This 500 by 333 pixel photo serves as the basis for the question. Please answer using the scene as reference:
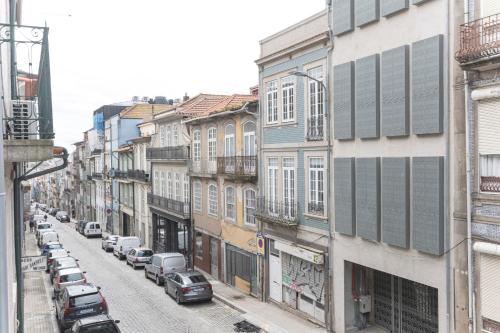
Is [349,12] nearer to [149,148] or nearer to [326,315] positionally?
[326,315]

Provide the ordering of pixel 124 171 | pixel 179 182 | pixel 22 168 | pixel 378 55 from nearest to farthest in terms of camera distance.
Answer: pixel 22 168 < pixel 378 55 < pixel 179 182 < pixel 124 171

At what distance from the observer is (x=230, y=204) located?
87.8ft

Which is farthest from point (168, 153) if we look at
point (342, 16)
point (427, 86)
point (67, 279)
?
point (427, 86)

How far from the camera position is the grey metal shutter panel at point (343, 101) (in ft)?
54.1

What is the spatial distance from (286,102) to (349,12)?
5325 mm

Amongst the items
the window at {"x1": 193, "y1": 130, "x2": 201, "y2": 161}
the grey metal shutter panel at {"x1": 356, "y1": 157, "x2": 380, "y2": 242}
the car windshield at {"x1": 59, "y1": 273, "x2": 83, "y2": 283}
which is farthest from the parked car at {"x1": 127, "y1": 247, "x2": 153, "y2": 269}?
the grey metal shutter panel at {"x1": 356, "y1": 157, "x2": 380, "y2": 242}

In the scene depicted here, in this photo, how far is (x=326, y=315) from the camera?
18.4 m

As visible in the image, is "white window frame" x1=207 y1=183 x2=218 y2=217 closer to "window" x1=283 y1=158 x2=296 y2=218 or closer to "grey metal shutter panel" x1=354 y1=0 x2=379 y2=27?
"window" x1=283 y1=158 x2=296 y2=218

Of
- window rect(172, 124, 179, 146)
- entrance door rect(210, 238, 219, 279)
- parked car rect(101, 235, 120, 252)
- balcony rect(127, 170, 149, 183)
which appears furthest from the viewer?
balcony rect(127, 170, 149, 183)

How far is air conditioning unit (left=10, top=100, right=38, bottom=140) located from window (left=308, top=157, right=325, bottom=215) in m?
11.6

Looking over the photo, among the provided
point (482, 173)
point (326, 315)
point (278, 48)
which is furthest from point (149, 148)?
point (482, 173)

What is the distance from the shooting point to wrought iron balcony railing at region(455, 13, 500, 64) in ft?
36.4

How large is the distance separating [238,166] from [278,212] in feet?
14.7

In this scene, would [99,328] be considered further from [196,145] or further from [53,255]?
[53,255]
